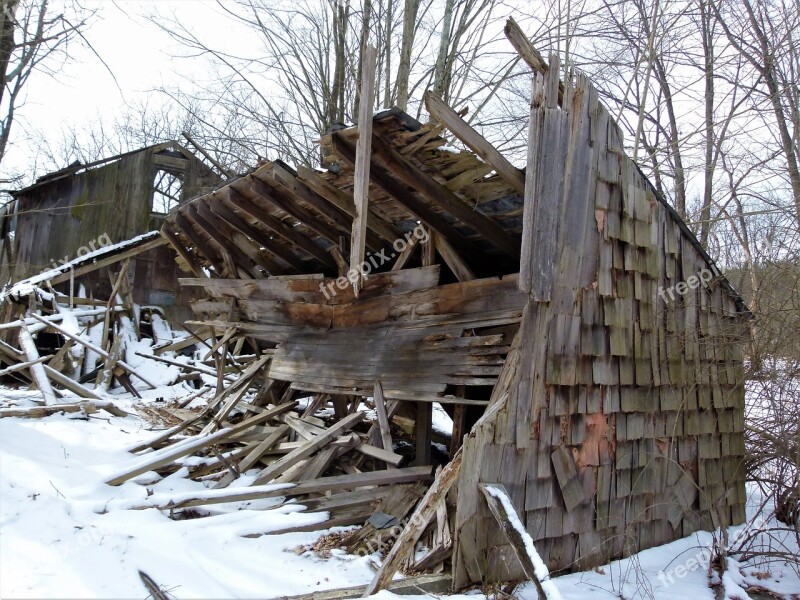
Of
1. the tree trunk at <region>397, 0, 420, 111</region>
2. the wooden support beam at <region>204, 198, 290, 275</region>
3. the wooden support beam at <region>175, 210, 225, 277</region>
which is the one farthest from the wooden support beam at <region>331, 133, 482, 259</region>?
the tree trunk at <region>397, 0, 420, 111</region>

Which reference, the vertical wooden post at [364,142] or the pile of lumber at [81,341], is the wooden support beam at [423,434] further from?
the pile of lumber at [81,341]

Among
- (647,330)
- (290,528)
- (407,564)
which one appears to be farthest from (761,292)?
(290,528)

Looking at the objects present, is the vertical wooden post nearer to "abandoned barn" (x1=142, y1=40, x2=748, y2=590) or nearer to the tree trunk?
"abandoned barn" (x1=142, y1=40, x2=748, y2=590)

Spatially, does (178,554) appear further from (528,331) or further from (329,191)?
(329,191)

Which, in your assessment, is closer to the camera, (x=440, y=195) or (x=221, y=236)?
(x=440, y=195)

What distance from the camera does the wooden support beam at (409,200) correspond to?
14.9 feet

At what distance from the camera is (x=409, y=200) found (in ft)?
16.3

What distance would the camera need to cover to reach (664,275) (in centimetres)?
522

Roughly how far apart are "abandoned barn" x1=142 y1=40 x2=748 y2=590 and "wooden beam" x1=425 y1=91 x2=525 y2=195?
0.05 ft

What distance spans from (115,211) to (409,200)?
51.7ft

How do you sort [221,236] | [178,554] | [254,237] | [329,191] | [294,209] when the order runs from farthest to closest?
1. [221,236]
2. [254,237]
3. [294,209]
4. [329,191]
5. [178,554]

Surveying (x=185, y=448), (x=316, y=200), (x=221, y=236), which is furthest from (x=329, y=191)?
(x=185, y=448)

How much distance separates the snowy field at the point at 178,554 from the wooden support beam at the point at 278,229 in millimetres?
3003

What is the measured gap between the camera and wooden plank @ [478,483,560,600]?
3.37 metres
